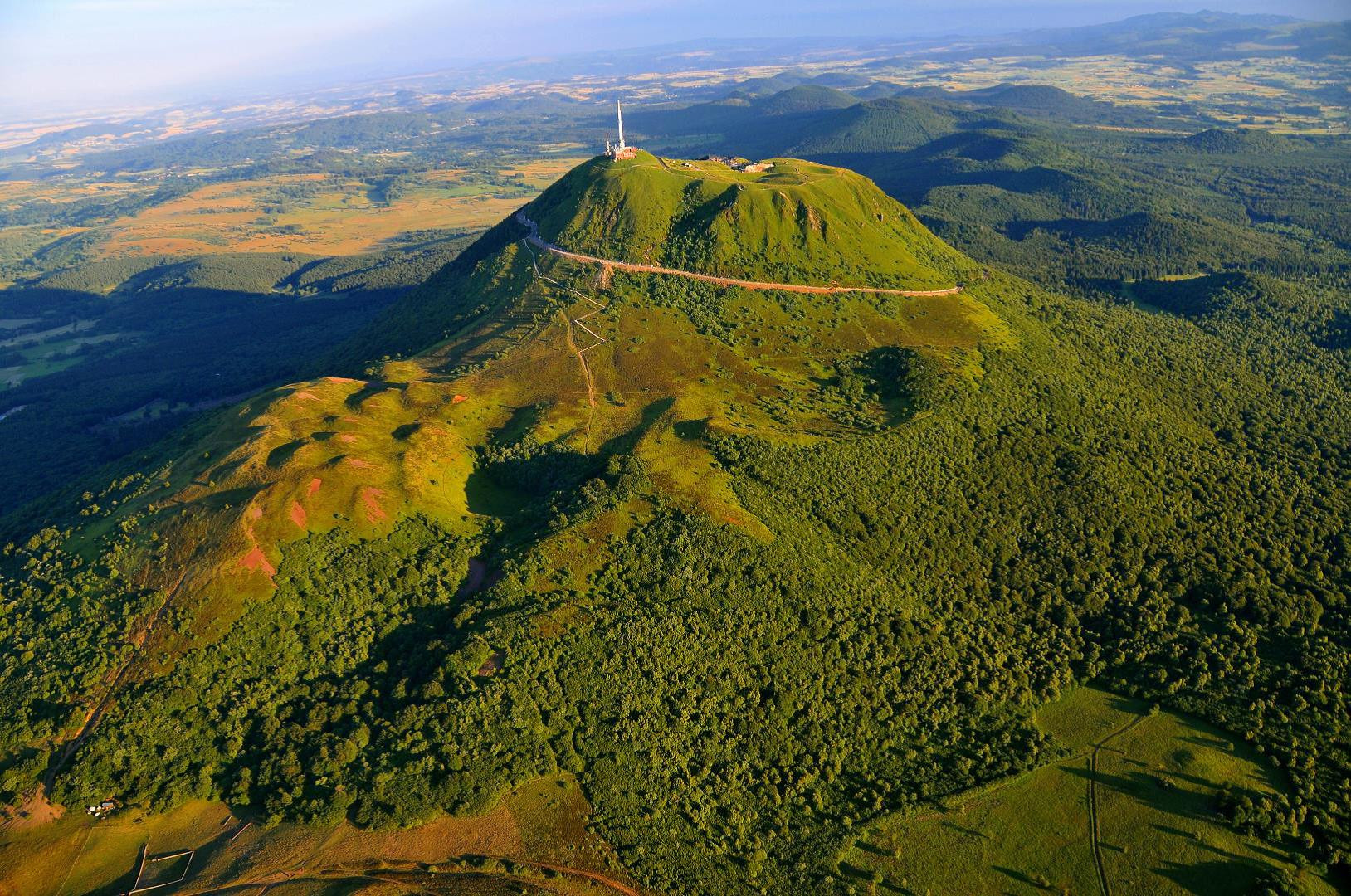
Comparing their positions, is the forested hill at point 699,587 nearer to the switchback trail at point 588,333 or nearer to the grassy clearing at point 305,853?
the switchback trail at point 588,333

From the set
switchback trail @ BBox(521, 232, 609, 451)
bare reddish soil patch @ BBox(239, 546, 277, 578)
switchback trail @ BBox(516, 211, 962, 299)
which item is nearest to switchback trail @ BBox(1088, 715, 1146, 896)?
switchback trail @ BBox(521, 232, 609, 451)

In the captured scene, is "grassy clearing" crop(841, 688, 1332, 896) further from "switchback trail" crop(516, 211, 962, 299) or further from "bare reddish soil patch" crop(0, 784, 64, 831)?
"switchback trail" crop(516, 211, 962, 299)

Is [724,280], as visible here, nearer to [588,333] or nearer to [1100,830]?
[588,333]

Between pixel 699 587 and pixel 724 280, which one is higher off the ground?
pixel 724 280

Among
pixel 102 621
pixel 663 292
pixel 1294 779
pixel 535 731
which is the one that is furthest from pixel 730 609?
pixel 663 292

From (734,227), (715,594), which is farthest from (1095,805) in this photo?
(734,227)

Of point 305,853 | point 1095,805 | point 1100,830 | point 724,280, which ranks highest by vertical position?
point 724,280

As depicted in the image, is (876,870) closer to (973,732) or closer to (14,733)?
(973,732)
